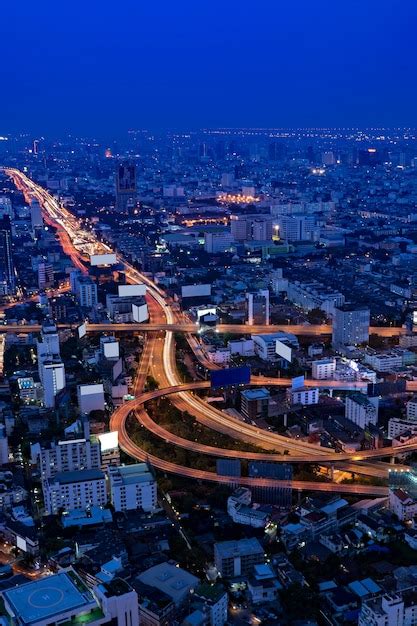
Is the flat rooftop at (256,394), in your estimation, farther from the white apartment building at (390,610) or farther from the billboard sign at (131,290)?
the billboard sign at (131,290)

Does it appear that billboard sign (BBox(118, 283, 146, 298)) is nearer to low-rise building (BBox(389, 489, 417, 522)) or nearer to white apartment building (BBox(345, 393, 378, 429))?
white apartment building (BBox(345, 393, 378, 429))

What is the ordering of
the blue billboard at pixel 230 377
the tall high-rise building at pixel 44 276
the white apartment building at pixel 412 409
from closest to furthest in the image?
the white apartment building at pixel 412 409, the blue billboard at pixel 230 377, the tall high-rise building at pixel 44 276

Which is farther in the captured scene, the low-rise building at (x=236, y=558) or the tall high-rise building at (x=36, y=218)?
the tall high-rise building at (x=36, y=218)

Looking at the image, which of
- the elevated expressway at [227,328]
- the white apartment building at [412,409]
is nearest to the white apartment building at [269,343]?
the elevated expressway at [227,328]

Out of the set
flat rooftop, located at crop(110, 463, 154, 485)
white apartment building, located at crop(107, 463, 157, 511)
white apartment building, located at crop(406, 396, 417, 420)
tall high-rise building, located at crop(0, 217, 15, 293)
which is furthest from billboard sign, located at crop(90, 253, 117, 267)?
white apartment building, located at crop(107, 463, 157, 511)

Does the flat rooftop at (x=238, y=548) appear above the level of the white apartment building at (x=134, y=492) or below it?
below
